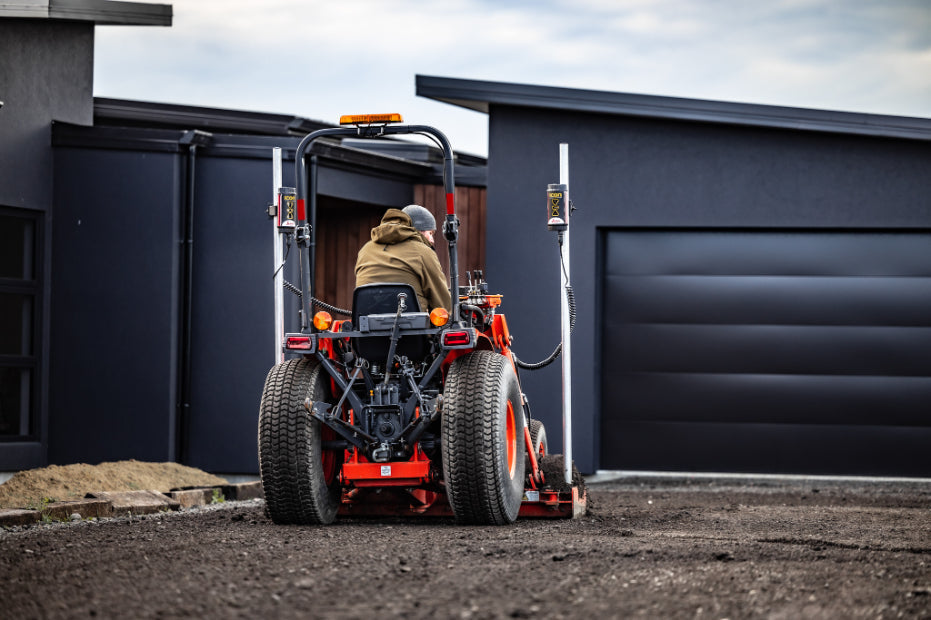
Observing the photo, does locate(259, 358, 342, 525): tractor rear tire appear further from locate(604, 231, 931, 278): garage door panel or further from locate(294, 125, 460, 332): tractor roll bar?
locate(604, 231, 931, 278): garage door panel

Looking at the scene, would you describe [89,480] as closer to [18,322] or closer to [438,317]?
[18,322]

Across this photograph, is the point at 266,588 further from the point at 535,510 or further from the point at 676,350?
the point at 676,350

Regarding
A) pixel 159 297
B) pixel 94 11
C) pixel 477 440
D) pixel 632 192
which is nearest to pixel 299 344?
pixel 477 440

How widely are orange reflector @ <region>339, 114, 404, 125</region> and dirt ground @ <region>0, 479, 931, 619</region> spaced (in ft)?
7.99

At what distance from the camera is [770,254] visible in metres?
12.9

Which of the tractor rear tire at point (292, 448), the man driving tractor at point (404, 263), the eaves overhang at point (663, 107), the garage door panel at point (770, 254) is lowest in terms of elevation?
the tractor rear tire at point (292, 448)

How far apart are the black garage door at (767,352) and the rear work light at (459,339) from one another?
6.49m

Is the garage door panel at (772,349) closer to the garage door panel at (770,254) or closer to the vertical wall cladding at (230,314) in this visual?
the garage door panel at (770,254)

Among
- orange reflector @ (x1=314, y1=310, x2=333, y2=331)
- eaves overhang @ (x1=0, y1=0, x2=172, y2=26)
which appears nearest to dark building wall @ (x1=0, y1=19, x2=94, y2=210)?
eaves overhang @ (x1=0, y1=0, x2=172, y2=26)

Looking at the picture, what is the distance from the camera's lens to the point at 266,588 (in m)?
4.75

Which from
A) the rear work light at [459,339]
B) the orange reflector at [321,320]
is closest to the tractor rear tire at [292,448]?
the orange reflector at [321,320]

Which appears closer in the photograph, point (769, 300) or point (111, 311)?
point (111, 311)

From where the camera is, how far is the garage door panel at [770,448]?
12.6 metres

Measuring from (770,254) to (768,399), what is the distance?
1.57 metres
